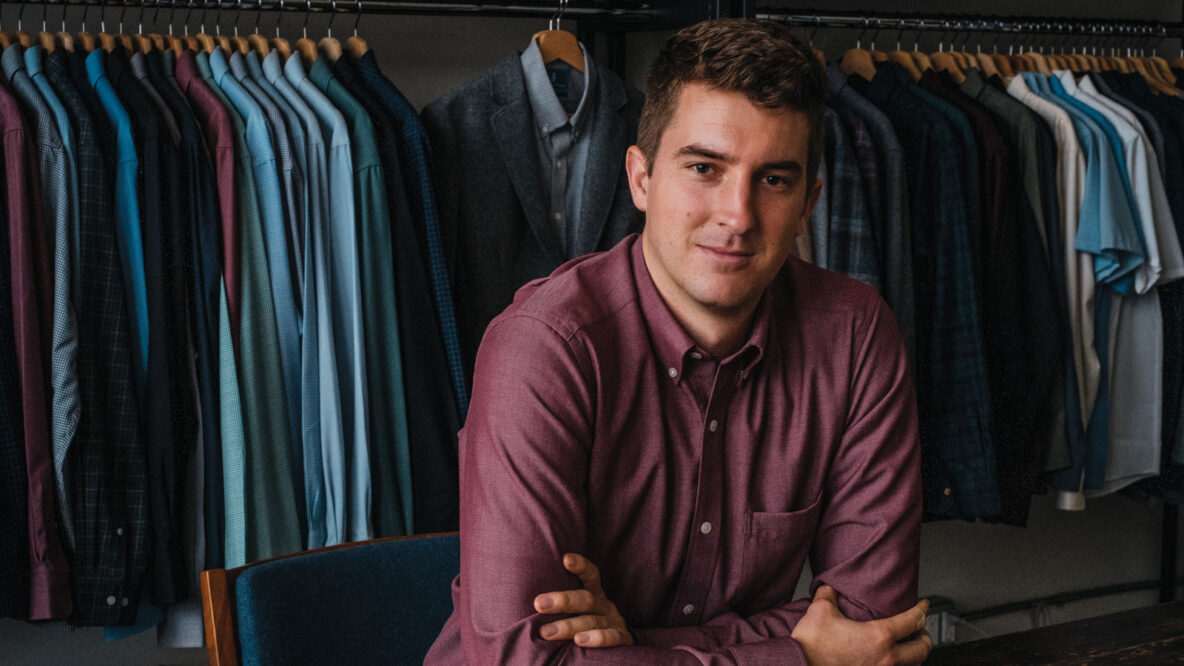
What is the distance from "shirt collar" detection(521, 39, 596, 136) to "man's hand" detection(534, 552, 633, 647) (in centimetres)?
116

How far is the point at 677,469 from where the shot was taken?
130 centimetres

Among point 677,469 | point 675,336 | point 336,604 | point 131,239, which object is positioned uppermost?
point 131,239

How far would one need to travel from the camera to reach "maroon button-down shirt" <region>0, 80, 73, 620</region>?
1.71m

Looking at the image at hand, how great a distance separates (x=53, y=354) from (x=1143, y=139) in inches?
89.2

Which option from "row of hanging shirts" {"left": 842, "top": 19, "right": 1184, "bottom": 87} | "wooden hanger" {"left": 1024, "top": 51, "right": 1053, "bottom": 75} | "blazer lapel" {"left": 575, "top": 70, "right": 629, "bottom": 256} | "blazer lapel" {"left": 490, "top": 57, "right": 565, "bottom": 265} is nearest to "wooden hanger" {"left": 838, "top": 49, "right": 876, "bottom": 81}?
"row of hanging shirts" {"left": 842, "top": 19, "right": 1184, "bottom": 87}

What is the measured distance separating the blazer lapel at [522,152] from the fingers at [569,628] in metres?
1.04

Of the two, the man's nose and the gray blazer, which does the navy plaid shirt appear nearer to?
the gray blazer

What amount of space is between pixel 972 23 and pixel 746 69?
63.8 inches

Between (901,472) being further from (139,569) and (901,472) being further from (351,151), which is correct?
(139,569)

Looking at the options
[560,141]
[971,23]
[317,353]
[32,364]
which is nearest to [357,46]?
[560,141]

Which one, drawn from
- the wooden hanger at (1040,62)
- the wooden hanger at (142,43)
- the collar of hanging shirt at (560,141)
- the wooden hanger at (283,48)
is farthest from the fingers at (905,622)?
the wooden hanger at (1040,62)

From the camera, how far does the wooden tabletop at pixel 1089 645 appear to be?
1.30 m

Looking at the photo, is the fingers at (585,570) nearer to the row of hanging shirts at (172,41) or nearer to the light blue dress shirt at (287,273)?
the light blue dress shirt at (287,273)

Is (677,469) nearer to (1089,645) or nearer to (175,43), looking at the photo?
(1089,645)
